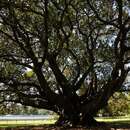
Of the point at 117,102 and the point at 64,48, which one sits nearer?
the point at 64,48

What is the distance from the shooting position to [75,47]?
3062cm

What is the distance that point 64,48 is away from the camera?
28.3 metres

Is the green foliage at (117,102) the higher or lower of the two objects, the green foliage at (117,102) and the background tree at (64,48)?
the lower

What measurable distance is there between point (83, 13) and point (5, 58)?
590cm

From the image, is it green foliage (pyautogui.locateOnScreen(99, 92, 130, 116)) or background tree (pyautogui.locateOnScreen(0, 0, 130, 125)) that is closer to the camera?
background tree (pyautogui.locateOnScreen(0, 0, 130, 125))

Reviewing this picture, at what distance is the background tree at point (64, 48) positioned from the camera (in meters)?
24.4

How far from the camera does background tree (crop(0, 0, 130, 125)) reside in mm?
24359

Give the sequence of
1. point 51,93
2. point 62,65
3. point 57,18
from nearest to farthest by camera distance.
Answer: point 57,18 < point 51,93 < point 62,65

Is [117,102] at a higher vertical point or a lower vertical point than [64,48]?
lower

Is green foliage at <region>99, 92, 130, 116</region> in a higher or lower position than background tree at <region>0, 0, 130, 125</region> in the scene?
lower

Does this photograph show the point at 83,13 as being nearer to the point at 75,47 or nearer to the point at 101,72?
the point at 75,47

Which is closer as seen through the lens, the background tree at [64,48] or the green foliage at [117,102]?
the background tree at [64,48]

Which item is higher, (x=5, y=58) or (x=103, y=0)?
(x=103, y=0)

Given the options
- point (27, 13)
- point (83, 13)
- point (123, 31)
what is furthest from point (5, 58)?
point (123, 31)
